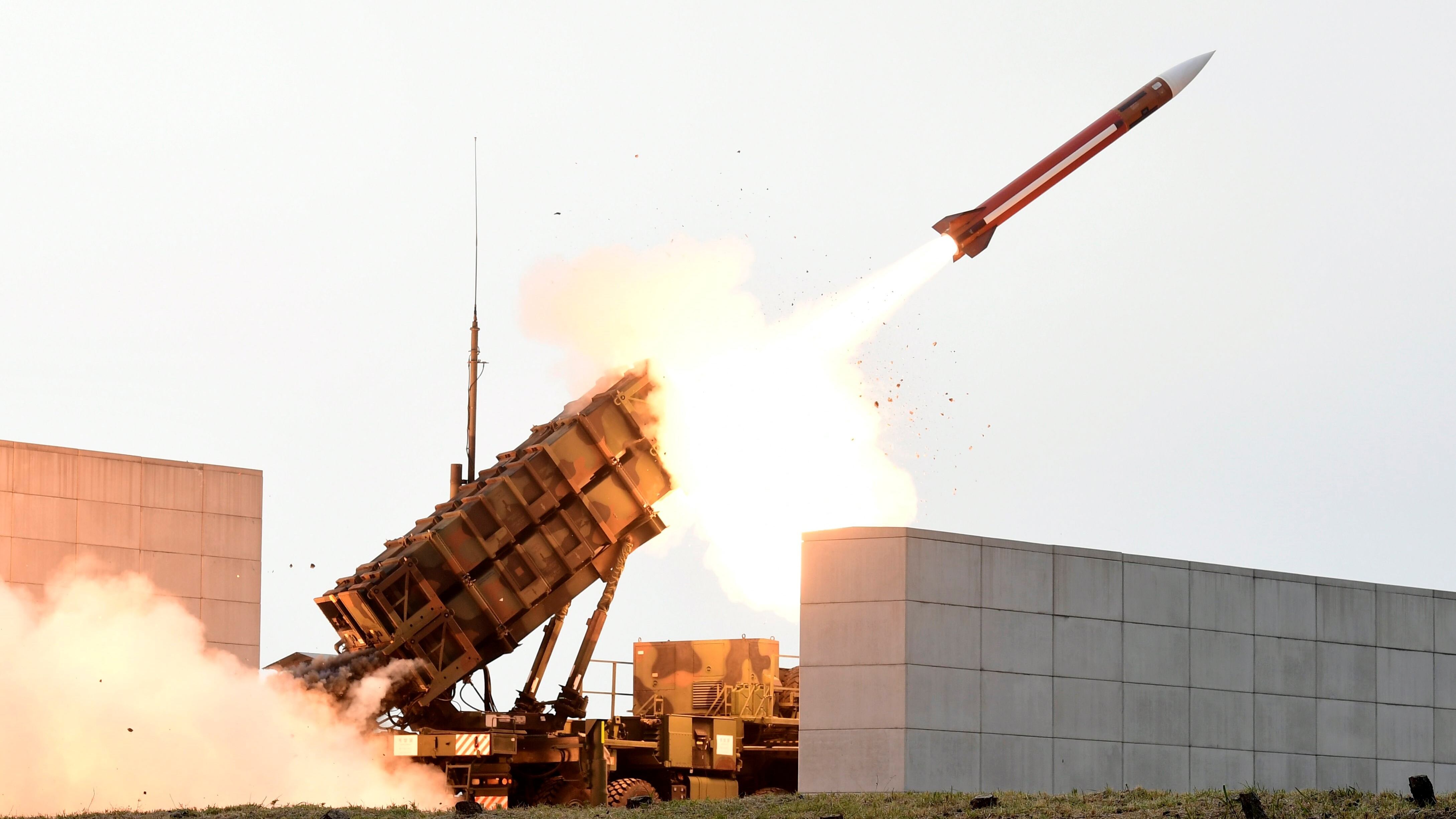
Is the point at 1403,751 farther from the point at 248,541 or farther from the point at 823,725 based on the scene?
the point at 248,541

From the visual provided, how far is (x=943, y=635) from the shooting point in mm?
24578

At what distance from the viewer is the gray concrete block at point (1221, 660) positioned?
1050 inches

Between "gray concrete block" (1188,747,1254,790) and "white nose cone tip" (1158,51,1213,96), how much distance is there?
9881 mm

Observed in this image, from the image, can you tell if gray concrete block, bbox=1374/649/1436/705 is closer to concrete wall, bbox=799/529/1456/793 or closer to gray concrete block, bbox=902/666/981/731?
concrete wall, bbox=799/529/1456/793

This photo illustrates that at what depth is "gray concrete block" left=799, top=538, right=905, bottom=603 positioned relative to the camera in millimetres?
24328

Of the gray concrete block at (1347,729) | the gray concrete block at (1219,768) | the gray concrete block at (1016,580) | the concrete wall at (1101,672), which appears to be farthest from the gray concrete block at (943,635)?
the gray concrete block at (1347,729)

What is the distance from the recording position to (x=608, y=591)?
93.8ft

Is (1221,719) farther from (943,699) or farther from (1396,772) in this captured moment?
(943,699)

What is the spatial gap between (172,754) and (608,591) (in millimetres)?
6326

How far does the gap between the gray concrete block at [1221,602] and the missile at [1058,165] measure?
5.91m

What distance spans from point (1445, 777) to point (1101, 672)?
254 inches

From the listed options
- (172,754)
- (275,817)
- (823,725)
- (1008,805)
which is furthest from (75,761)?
(1008,805)

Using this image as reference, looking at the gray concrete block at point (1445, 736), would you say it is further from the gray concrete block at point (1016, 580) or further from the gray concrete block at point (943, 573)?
the gray concrete block at point (943, 573)

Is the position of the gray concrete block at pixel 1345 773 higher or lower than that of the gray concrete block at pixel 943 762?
lower
